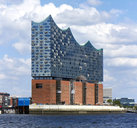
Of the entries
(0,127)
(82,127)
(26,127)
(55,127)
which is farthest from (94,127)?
(0,127)

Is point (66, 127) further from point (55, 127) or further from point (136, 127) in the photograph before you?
point (136, 127)

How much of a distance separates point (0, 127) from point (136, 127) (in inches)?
1582

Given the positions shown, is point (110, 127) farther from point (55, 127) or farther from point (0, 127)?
point (0, 127)

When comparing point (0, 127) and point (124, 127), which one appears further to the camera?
point (124, 127)

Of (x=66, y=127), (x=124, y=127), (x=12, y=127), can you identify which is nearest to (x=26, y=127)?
(x=12, y=127)

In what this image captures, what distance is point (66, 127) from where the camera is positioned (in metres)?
114

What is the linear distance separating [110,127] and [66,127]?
1296 cm

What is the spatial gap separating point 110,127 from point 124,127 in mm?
5098

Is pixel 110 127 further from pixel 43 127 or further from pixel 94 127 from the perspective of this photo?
pixel 43 127

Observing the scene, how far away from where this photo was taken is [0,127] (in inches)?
4385

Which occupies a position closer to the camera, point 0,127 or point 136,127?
point 0,127

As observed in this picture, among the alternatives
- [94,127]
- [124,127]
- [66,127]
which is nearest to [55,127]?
[66,127]

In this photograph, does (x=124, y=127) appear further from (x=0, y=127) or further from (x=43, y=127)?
(x=0, y=127)

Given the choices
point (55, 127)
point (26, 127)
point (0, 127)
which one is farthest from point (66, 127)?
point (0, 127)
